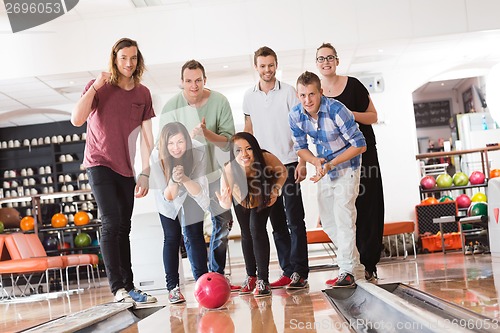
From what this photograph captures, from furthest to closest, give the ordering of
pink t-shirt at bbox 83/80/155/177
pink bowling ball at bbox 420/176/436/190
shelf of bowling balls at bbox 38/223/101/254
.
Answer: shelf of bowling balls at bbox 38/223/101/254 < pink bowling ball at bbox 420/176/436/190 < pink t-shirt at bbox 83/80/155/177

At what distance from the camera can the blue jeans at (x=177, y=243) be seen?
4.19 m

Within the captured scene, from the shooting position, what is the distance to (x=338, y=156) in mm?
3979

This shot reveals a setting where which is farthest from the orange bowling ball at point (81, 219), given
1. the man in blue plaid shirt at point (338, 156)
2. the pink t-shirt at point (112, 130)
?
the man in blue plaid shirt at point (338, 156)

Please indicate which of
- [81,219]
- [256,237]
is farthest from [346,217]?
[81,219]

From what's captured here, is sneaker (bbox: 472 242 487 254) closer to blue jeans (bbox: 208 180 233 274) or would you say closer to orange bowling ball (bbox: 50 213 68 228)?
blue jeans (bbox: 208 180 233 274)

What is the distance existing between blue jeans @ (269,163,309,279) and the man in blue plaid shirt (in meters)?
0.29

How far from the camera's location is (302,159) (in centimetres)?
436

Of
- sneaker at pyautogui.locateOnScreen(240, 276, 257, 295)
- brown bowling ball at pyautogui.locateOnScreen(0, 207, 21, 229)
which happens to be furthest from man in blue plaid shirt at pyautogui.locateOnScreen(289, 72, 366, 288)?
brown bowling ball at pyautogui.locateOnScreen(0, 207, 21, 229)

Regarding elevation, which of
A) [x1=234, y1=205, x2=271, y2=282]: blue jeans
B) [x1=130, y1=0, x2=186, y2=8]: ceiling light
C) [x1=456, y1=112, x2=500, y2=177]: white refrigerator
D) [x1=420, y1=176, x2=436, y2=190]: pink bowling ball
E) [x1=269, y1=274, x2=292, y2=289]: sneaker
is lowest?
[x1=269, y1=274, x2=292, y2=289]: sneaker

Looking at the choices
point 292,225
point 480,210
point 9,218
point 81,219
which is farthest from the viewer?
point 9,218

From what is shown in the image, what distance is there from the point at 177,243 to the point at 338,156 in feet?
3.59

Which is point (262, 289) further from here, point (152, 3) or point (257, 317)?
point (152, 3)

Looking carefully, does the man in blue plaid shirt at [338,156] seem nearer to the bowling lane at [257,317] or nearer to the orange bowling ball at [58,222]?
the bowling lane at [257,317]

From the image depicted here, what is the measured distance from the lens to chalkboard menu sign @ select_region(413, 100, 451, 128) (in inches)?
699
